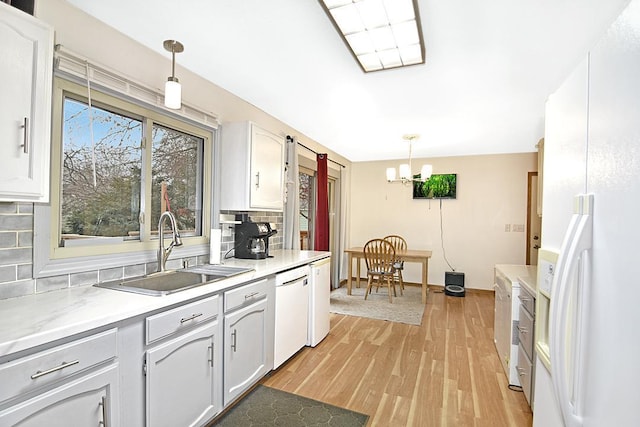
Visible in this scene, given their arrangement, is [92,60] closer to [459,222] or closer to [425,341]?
[425,341]

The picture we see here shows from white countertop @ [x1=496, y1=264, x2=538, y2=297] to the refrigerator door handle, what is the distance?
127cm

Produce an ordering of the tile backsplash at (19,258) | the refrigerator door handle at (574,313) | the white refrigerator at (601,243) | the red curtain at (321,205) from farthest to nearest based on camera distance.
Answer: the red curtain at (321,205) → the tile backsplash at (19,258) → the refrigerator door handle at (574,313) → the white refrigerator at (601,243)

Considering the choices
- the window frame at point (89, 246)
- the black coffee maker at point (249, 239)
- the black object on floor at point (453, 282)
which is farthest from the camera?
the black object on floor at point (453, 282)

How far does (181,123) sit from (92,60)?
690 millimetres

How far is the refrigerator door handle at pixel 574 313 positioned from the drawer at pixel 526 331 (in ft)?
4.19

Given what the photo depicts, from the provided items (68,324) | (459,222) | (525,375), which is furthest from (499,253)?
(68,324)

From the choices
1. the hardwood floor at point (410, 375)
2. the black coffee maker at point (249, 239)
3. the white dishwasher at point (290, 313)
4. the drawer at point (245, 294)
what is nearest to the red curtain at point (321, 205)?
the hardwood floor at point (410, 375)

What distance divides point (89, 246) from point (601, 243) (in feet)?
7.19

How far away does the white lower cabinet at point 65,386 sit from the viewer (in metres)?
0.98

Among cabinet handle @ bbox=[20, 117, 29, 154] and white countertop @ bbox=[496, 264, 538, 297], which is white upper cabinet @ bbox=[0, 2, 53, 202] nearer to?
cabinet handle @ bbox=[20, 117, 29, 154]

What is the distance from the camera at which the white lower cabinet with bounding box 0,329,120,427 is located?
98cm

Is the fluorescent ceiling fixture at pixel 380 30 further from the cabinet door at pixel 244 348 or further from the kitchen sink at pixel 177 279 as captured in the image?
the cabinet door at pixel 244 348

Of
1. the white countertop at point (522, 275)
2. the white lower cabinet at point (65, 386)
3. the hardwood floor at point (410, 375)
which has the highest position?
the white countertop at point (522, 275)

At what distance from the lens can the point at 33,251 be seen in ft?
4.88
